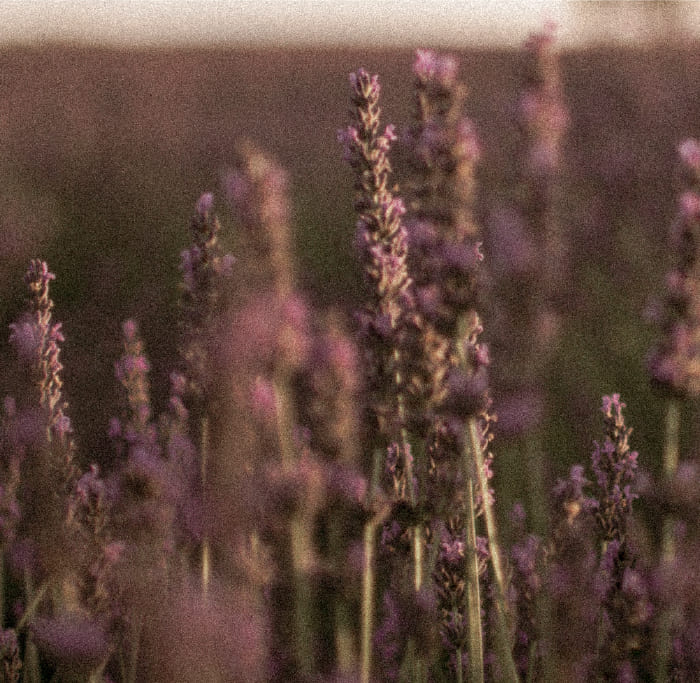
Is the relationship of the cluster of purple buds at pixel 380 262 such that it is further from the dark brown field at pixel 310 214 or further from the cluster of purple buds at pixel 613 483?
the cluster of purple buds at pixel 613 483

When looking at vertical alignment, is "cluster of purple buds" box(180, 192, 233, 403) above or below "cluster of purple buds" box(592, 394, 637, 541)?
above

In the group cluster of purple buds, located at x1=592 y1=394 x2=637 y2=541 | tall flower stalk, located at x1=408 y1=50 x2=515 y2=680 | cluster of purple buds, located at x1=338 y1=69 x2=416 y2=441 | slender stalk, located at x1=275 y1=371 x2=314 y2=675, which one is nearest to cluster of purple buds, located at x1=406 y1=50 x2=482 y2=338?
tall flower stalk, located at x1=408 y1=50 x2=515 y2=680

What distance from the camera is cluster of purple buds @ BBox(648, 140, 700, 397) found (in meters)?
1.03

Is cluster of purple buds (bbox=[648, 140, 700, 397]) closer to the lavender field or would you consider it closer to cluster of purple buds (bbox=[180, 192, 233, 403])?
the lavender field

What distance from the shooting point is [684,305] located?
104 cm

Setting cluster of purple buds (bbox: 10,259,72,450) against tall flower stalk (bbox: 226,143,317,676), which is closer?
tall flower stalk (bbox: 226,143,317,676)

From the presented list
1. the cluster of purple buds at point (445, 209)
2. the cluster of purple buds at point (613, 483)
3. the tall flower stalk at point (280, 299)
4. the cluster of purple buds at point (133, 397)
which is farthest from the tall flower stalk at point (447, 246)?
the cluster of purple buds at point (133, 397)

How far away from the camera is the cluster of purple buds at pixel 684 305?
1.03 meters

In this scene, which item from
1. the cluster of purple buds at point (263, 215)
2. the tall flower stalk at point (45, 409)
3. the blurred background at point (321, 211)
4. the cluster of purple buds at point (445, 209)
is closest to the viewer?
the cluster of purple buds at point (263, 215)

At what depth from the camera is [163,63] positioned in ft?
107

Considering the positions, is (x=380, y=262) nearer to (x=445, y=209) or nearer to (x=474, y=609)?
(x=445, y=209)

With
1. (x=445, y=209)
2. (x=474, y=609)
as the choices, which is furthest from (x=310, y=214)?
(x=445, y=209)

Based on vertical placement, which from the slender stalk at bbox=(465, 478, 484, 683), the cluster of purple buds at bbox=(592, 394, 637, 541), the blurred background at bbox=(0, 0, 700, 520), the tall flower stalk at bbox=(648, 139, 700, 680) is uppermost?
the blurred background at bbox=(0, 0, 700, 520)

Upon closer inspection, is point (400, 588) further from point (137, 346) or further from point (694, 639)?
point (137, 346)
